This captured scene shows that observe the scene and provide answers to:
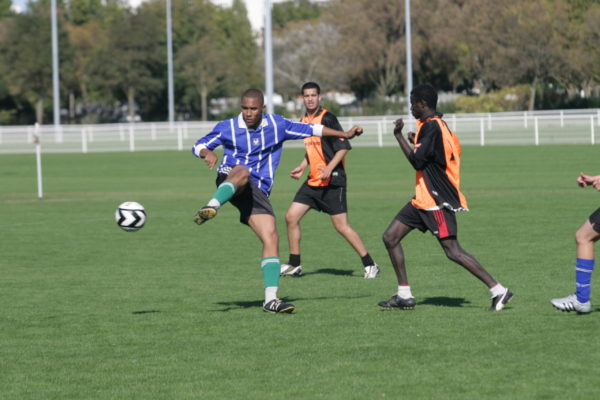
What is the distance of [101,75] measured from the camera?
308 feet

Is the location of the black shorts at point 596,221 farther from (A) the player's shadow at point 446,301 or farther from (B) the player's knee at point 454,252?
(A) the player's shadow at point 446,301

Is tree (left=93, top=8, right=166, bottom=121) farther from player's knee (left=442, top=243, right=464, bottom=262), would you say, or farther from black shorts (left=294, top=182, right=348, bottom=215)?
player's knee (left=442, top=243, right=464, bottom=262)

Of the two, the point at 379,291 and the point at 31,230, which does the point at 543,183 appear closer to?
the point at 31,230

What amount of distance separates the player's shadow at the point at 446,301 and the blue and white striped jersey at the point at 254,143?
6.05ft

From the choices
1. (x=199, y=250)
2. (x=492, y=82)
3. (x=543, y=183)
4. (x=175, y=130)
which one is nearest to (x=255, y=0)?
(x=492, y=82)

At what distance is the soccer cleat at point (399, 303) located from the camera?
991 cm

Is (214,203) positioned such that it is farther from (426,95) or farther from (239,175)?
(426,95)

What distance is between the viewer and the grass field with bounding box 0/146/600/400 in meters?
7.15

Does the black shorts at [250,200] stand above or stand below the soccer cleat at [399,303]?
above

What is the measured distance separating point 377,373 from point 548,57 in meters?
70.5

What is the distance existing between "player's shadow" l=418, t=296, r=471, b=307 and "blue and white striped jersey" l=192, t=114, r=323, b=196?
1.84 m

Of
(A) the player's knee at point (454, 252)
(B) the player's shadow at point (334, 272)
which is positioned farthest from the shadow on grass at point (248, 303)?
(B) the player's shadow at point (334, 272)

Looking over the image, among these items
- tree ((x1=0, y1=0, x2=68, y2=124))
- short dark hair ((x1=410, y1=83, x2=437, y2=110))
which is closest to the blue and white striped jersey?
short dark hair ((x1=410, y1=83, x2=437, y2=110))

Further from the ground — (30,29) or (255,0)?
(255,0)
